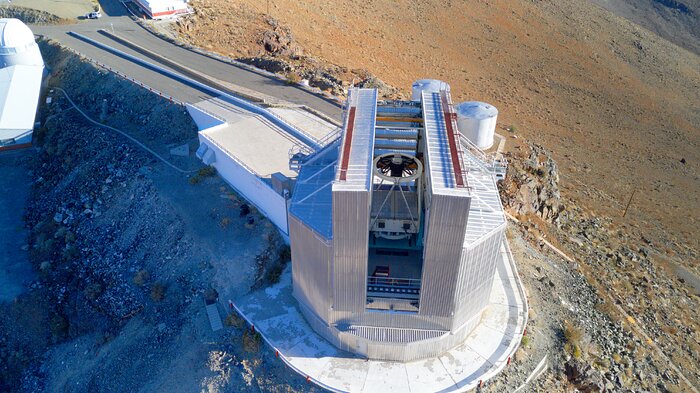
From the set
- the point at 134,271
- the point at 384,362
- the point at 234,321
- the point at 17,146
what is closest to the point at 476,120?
the point at 384,362

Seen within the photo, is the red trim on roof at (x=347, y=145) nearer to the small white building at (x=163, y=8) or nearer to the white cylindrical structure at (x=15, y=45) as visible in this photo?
the white cylindrical structure at (x=15, y=45)

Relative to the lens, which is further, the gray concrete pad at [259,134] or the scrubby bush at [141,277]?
the gray concrete pad at [259,134]

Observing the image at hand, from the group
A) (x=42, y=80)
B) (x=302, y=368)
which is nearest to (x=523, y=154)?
(x=302, y=368)

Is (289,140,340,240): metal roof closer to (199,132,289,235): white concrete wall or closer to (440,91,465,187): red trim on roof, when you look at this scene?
(199,132,289,235): white concrete wall

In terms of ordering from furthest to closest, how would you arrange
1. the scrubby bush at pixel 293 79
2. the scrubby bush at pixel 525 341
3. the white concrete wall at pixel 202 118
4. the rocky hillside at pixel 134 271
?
the scrubby bush at pixel 293 79
the white concrete wall at pixel 202 118
the rocky hillside at pixel 134 271
the scrubby bush at pixel 525 341

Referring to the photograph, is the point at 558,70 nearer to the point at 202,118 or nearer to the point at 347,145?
the point at 202,118

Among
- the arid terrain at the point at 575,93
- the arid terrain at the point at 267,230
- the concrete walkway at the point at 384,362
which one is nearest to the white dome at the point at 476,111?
the arid terrain at the point at 267,230
